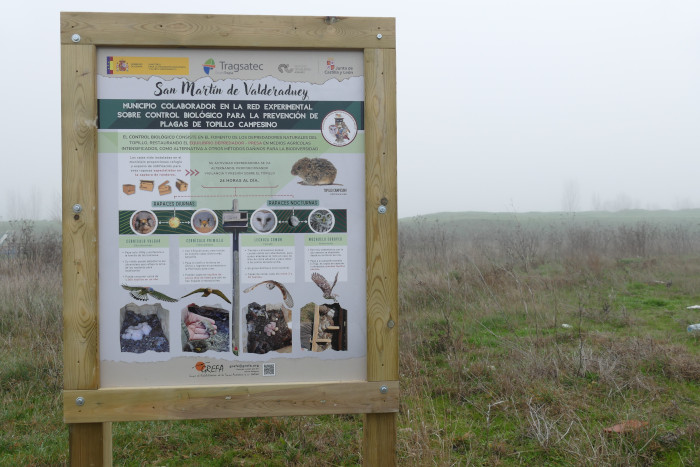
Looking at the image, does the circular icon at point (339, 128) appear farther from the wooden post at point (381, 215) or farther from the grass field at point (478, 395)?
the grass field at point (478, 395)

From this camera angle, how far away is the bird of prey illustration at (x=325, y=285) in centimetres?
280

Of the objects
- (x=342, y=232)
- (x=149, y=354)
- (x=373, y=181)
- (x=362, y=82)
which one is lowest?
(x=149, y=354)

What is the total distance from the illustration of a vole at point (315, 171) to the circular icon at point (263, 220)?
243 mm

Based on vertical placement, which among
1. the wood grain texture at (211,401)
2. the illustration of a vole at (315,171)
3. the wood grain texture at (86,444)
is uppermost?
the illustration of a vole at (315,171)

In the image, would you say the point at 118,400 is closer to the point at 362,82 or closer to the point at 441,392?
the point at 362,82

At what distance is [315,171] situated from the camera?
282cm

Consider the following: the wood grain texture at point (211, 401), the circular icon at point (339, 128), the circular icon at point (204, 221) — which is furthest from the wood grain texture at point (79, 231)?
the circular icon at point (339, 128)

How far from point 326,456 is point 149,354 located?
169cm

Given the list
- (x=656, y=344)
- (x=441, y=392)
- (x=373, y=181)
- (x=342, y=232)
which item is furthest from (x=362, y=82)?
(x=656, y=344)

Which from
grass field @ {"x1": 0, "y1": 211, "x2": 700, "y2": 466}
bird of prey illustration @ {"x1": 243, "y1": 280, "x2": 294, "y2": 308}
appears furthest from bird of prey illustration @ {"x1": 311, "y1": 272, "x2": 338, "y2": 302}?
grass field @ {"x1": 0, "y1": 211, "x2": 700, "y2": 466}

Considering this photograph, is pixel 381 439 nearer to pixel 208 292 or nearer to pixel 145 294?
pixel 208 292

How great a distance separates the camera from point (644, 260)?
1255 cm

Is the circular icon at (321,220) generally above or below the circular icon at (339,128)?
below

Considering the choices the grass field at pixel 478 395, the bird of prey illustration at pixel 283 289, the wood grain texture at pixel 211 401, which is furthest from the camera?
the grass field at pixel 478 395
